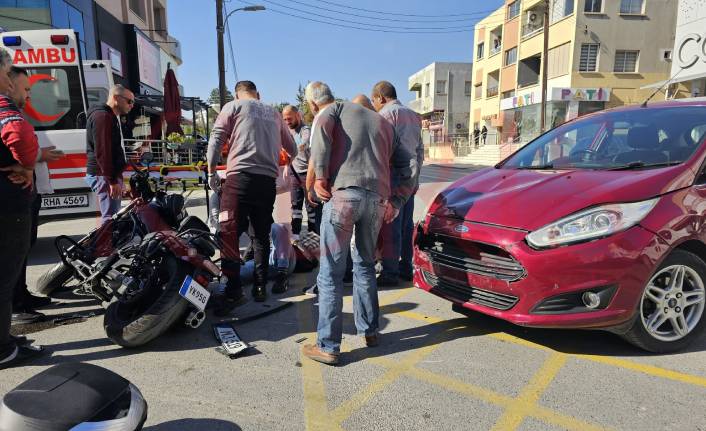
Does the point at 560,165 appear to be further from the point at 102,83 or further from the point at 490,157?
the point at 490,157

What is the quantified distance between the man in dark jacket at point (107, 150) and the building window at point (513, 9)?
37.2 meters

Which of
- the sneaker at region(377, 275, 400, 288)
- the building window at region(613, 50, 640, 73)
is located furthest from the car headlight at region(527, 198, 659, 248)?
the building window at region(613, 50, 640, 73)

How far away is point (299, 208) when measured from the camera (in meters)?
5.88

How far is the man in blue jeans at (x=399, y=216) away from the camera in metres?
4.24

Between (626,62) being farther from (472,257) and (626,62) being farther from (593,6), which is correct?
(472,257)

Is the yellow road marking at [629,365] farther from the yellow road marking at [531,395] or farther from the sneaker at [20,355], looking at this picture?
the sneaker at [20,355]

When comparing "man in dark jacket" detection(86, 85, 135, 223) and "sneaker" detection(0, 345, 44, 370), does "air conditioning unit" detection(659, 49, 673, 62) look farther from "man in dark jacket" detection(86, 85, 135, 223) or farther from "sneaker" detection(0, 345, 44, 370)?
"sneaker" detection(0, 345, 44, 370)

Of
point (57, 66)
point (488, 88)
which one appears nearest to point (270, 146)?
point (57, 66)

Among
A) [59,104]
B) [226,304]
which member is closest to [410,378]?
[226,304]

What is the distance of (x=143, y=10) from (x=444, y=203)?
25288 millimetres

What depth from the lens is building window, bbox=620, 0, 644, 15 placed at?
28.0 meters

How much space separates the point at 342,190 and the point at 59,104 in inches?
215

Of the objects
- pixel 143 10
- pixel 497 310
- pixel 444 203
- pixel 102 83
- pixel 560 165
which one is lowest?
pixel 497 310

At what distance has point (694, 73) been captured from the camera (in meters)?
20.1
